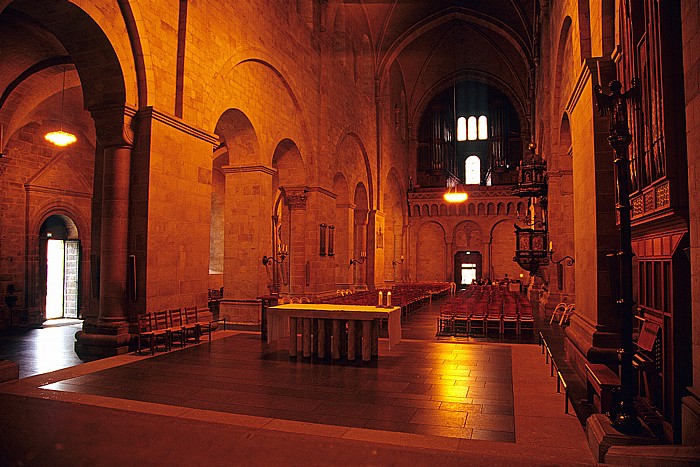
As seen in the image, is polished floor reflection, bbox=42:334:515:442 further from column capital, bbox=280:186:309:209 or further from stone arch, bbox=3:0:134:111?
column capital, bbox=280:186:309:209

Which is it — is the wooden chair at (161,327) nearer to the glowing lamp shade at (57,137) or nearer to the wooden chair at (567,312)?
the glowing lamp shade at (57,137)

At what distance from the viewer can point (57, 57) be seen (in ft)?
34.6

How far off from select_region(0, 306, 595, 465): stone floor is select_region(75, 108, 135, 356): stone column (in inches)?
38.5

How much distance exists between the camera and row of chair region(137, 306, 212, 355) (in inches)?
317

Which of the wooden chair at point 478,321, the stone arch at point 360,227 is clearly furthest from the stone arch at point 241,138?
the stone arch at point 360,227

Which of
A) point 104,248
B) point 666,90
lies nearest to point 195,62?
point 104,248

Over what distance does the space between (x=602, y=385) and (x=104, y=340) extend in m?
6.94

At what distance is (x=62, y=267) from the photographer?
14.3 meters

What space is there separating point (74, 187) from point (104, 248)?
704 cm

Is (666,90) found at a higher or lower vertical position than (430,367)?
higher

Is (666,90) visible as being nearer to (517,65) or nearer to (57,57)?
(57,57)

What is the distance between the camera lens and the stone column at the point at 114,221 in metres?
8.14

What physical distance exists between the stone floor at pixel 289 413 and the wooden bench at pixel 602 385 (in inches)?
12.4

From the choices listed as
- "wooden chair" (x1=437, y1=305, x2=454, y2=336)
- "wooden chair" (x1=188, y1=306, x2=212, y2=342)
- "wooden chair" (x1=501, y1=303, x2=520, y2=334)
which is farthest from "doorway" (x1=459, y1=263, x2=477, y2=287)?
"wooden chair" (x1=188, y1=306, x2=212, y2=342)
